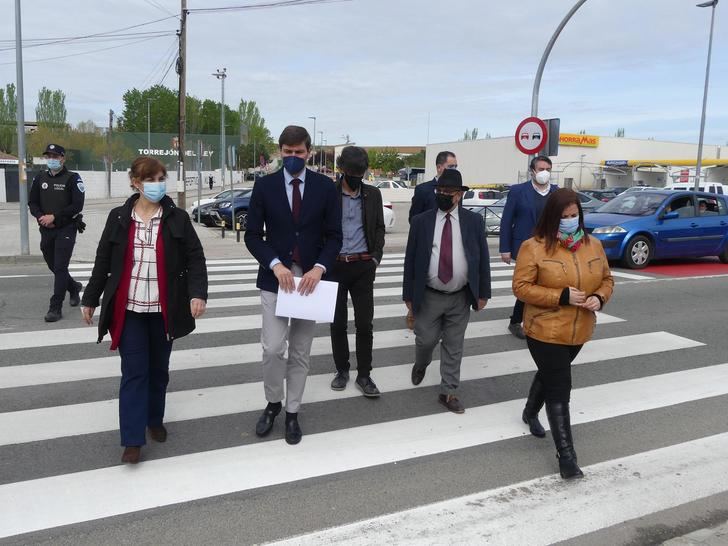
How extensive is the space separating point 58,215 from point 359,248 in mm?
4193

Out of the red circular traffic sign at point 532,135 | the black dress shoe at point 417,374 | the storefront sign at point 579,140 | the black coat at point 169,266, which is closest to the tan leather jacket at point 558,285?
the black dress shoe at point 417,374

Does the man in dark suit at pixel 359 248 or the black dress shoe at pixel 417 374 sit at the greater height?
the man in dark suit at pixel 359 248

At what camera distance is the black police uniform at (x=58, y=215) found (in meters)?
7.29

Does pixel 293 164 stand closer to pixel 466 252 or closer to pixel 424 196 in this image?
pixel 466 252

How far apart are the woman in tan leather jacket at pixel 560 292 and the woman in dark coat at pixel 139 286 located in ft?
6.72

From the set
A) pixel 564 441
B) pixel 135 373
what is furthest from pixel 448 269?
pixel 135 373

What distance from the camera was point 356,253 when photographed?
4895 mm

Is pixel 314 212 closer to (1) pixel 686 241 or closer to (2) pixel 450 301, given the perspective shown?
(2) pixel 450 301

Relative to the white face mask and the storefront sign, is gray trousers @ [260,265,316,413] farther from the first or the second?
the storefront sign

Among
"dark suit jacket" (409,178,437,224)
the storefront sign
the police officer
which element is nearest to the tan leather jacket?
"dark suit jacket" (409,178,437,224)

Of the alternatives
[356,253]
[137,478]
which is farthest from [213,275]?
[137,478]

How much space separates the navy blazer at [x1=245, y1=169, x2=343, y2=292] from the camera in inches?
160

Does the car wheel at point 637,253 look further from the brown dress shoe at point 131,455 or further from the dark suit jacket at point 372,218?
the brown dress shoe at point 131,455

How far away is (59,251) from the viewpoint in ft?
23.9
